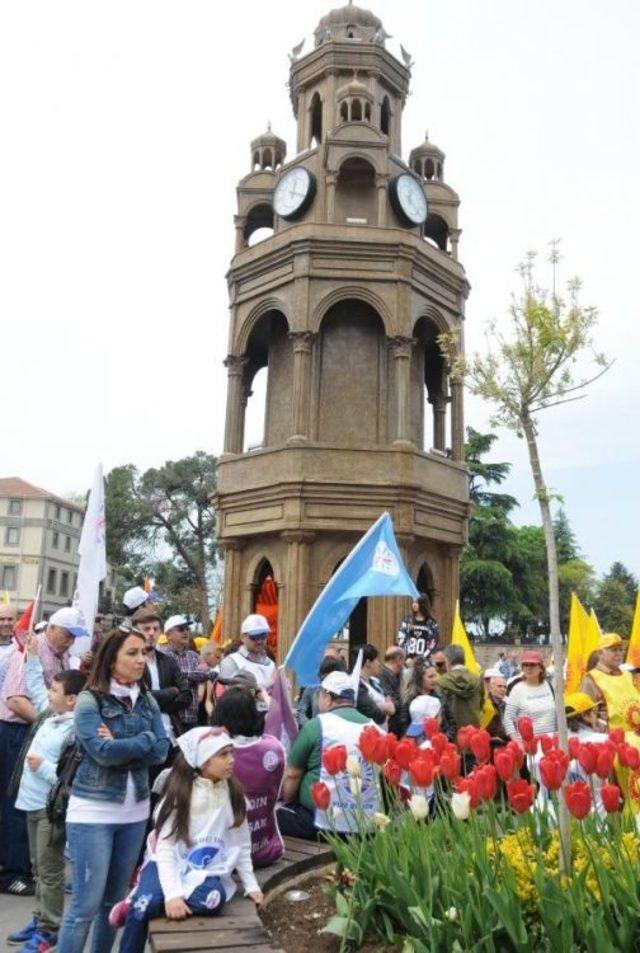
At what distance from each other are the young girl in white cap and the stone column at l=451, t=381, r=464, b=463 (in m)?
18.1

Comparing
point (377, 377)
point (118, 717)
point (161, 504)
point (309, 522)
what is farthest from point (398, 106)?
point (161, 504)

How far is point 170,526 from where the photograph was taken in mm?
53719

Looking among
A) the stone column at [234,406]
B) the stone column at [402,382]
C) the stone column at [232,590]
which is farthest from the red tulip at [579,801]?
the stone column at [234,406]

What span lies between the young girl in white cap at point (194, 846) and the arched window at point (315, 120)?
21672 mm

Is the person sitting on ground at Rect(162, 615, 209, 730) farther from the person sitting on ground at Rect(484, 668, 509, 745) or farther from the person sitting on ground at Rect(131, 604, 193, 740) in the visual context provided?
the person sitting on ground at Rect(484, 668, 509, 745)

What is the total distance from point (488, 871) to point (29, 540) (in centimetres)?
7786

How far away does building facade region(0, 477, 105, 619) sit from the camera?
7556cm

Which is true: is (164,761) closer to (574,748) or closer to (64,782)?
(64,782)

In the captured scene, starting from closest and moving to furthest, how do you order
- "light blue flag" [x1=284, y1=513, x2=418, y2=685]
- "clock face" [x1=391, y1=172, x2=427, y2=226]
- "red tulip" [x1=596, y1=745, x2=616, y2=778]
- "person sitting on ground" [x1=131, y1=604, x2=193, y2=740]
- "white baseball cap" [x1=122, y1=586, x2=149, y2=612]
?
"red tulip" [x1=596, y1=745, x2=616, y2=778], "person sitting on ground" [x1=131, y1=604, x2=193, y2=740], "white baseball cap" [x1=122, y1=586, x2=149, y2=612], "light blue flag" [x1=284, y1=513, x2=418, y2=685], "clock face" [x1=391, y1=172, x2=427, y2=226]

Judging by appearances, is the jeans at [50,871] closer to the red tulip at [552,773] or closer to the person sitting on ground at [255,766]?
the person sitting on ground at [255,766]

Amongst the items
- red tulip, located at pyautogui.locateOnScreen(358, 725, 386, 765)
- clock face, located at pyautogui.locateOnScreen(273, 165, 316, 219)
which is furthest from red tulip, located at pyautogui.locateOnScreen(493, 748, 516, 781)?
clock face, located at pyautogui.locateOnScreen(273, 165, 316, 219)

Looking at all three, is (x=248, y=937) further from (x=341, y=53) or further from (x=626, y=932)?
(x=341, y=53)

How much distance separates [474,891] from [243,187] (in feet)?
73.0

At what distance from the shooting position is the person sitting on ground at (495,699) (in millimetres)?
8047
